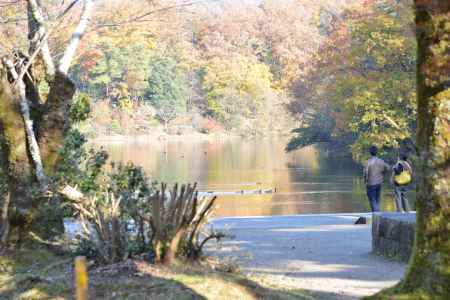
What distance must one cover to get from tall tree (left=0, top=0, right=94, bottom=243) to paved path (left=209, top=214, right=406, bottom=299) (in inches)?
80.5

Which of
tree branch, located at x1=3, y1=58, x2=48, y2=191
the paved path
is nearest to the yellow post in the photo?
the paved path

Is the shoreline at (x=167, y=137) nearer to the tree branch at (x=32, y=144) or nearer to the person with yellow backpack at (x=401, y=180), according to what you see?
the person with yellow backpack at (x=401, y=180)

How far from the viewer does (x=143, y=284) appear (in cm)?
689

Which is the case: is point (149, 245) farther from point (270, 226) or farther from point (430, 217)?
point (270, 226)

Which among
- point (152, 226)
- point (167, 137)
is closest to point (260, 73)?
point (167, 137)

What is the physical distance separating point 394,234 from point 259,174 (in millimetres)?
32729

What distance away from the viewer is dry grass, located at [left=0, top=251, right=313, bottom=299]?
22.2 ft

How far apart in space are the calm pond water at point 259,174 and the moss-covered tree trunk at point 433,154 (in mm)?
9811

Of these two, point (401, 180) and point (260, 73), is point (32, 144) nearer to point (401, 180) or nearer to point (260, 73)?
point (401, 180)

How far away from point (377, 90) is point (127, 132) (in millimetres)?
46978

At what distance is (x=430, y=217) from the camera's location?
5367mm

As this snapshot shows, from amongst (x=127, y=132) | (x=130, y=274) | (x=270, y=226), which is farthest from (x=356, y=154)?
(x=127, y=132)

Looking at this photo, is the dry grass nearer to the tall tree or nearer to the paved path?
the paved path

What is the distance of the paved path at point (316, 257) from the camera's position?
8219 mm
